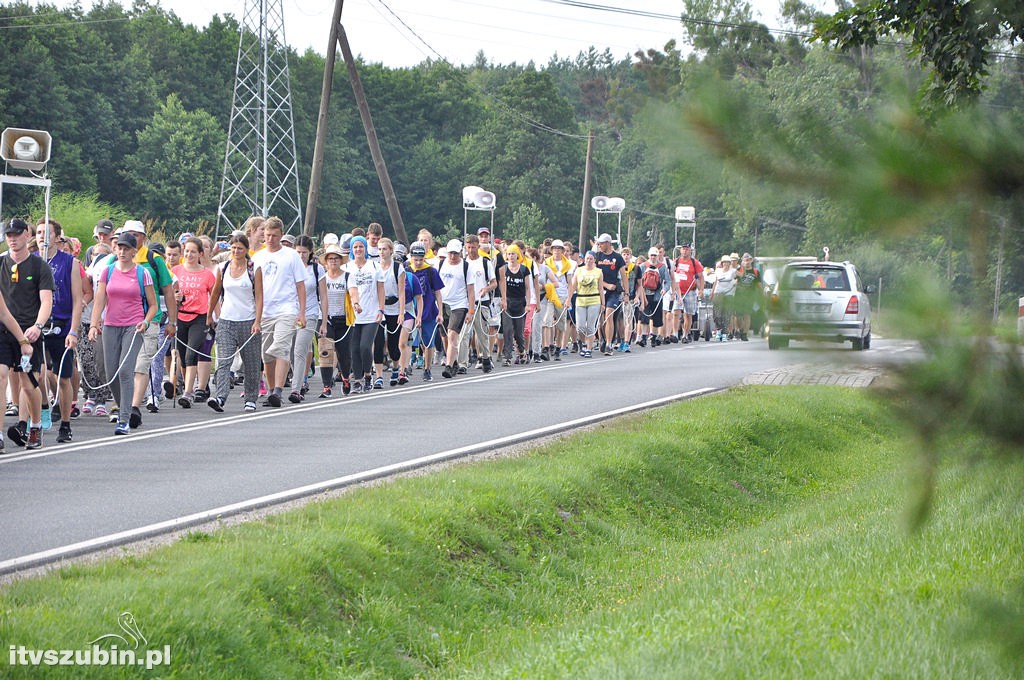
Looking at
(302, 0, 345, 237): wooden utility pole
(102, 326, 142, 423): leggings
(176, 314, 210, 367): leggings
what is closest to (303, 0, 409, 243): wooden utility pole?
(302, 0, 345, 237): wooden utility pole

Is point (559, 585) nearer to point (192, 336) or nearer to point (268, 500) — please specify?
point (268, 500)

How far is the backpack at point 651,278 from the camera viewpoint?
27828mm

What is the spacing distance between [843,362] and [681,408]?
42.8 ft

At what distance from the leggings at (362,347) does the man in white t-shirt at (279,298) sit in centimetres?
182

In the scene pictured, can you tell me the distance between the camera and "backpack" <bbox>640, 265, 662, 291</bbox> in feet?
91.3

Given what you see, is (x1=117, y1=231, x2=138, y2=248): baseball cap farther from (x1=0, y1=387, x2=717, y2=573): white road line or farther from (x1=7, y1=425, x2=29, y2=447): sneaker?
(x1=0, y1=387, x2=717, y2=573): white road line

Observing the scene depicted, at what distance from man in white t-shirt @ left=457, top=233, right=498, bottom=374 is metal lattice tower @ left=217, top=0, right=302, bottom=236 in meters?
24.0

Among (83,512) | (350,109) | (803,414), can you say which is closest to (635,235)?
(350,109)

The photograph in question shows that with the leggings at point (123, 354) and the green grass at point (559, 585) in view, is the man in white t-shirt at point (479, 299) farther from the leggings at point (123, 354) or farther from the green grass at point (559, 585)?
the green grass at point (559, 585)

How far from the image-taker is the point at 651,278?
91.9 feet

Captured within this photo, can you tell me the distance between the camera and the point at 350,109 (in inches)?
3910

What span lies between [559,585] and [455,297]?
1186 centimetres

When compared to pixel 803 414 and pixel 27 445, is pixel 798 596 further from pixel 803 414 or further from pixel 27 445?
pixel 803 414

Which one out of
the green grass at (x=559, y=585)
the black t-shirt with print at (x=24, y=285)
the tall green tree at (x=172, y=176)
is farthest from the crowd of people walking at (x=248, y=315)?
the tall green tree at (x=172, y=176)
